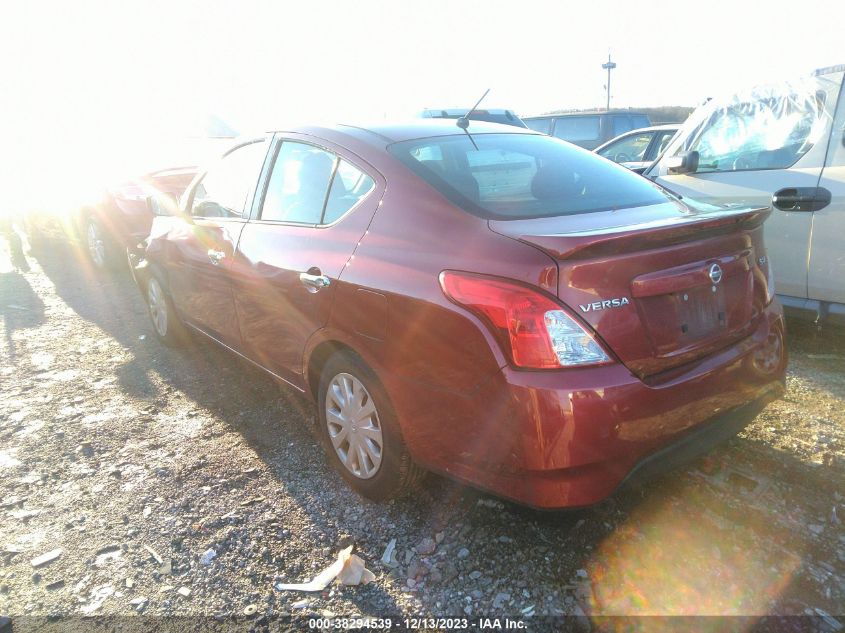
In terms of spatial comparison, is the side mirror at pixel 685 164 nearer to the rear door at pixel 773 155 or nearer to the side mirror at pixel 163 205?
the rear door at pixel 773 155

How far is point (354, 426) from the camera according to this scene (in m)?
2.86

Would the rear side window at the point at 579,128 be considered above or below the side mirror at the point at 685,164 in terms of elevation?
below

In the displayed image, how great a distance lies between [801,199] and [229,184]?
11.3 feet

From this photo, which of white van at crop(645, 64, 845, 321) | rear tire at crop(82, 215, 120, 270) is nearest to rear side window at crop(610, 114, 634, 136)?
white van at crop(645, 64, 845, 321)

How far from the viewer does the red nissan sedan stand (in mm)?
2062

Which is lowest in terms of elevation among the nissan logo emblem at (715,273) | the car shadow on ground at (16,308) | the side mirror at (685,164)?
the car shadow on ground at (16,308)

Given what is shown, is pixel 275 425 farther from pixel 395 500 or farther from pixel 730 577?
pixel 730 577

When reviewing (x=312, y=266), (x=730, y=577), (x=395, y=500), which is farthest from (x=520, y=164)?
(x=730, y=577)

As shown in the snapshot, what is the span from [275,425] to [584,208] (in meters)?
2.17

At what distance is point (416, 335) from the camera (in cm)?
235

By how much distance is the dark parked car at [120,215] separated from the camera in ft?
24.1

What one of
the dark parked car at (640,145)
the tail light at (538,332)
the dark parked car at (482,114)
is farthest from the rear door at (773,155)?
the dark parked car at (482,114)

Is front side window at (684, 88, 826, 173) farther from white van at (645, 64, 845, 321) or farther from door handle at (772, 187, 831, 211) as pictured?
door handle at (772, 187, 831, 211)

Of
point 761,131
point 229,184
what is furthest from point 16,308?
point 761,131
